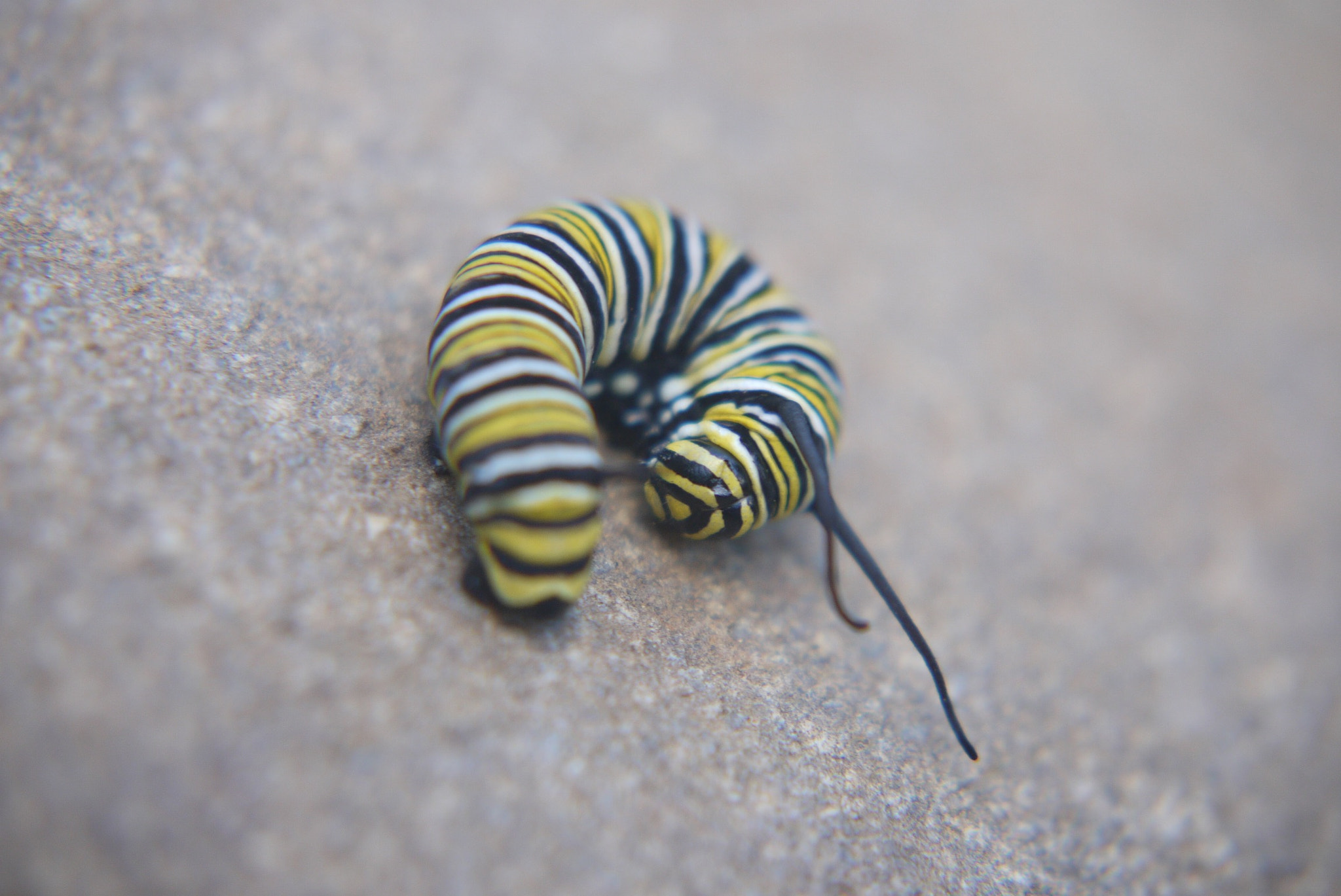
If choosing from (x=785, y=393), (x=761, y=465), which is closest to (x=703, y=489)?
(x=761, y=465)

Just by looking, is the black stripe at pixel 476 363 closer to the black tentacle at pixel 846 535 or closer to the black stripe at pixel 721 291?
the black tentacle at pixel 846 535

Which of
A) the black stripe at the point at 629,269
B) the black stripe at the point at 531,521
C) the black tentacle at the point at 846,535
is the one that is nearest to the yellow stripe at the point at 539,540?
the black stripe at the point at 531,521

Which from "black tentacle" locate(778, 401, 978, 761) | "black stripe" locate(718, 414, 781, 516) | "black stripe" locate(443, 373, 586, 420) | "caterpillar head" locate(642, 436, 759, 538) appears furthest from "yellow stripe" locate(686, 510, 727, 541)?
"black stripe" locate(443, 373, 586, 420)

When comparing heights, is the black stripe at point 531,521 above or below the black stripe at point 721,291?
below

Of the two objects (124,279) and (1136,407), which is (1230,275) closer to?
(1136,407)

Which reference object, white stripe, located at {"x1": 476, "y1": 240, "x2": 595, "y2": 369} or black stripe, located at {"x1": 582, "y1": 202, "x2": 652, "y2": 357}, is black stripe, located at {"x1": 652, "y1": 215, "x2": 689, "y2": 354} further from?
white stripe, located at {"x1": 476, "y1": 240, "x2": 595, "y2": 369}

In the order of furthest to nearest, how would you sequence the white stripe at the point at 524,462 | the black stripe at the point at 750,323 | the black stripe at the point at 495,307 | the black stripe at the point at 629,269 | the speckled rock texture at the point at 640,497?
1. the black stripe at the point at 750,323
2. the black stripe at the point at 629,269
3. the black stripe at the point at 495,307
4. the white stripe at the point at 524,462
5. the speckled rock texture at the point at 640,497
